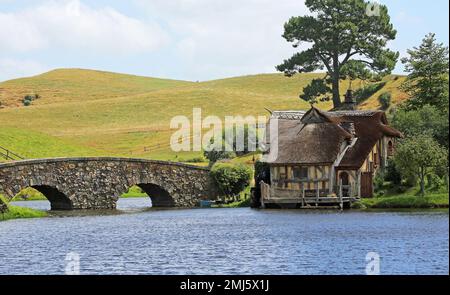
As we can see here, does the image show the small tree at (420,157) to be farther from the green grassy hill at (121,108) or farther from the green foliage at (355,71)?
the green grassy hill at (121,108)

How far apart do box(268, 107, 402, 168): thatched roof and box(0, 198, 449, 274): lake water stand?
29.8 feet

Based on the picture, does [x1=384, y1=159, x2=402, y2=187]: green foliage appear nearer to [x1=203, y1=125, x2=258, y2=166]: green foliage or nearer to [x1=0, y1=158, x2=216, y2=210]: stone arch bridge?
[x1=0, y1=158, x2=216, y2=210]: stone arch bridge

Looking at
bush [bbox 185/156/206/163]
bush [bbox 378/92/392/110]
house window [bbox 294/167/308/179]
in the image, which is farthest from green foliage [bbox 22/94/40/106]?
house window [bbox 294/167/308/179]

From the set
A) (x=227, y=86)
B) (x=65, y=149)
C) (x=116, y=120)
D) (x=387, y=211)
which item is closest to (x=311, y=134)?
(x=387, y=211)

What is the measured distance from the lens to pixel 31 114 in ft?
508

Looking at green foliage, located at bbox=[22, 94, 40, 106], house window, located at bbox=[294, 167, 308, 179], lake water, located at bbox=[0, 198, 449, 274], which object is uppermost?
green foliage, located at bbox=[22, 94, 40, 106]

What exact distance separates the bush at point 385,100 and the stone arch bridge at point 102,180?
134 feet

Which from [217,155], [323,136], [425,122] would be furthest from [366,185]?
[217,155]

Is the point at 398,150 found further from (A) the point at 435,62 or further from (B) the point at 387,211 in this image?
(A) the point at 435,62

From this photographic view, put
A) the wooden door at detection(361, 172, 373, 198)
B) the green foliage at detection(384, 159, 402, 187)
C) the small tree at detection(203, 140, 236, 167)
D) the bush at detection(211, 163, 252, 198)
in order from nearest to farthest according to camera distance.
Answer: the wooden door at detection(361, 172, 373, 198) < the green foliage at detection(384, 159, 402, 187) < the bush at detection(211, 163, 252, 198) < the small tree at detection(203, 140, 236, 167)

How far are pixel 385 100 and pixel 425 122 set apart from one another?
4153 cm

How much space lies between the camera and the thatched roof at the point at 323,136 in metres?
70.8

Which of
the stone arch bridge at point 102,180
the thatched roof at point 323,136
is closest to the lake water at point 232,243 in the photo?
the stone arch bridge at point 102,180

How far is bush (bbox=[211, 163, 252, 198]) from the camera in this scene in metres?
78.4
